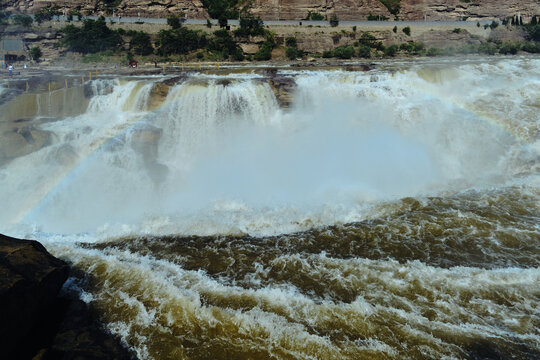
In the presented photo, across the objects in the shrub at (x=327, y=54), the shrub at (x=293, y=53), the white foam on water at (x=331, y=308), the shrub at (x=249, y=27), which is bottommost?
the white foam on water at (x=331, y=308)

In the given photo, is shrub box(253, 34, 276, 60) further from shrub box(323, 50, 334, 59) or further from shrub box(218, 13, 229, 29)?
shrub box(218, 13, 229, 29)

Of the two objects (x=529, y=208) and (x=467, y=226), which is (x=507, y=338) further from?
(x=529, y=208)

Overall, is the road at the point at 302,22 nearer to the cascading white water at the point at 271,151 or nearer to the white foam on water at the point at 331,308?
the cascading white water at the point at 271,151

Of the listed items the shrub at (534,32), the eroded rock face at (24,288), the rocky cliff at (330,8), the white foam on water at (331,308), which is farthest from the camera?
the rocky cliff at (330,8)

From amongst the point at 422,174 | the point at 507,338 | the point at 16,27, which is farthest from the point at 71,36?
the point at 507,338

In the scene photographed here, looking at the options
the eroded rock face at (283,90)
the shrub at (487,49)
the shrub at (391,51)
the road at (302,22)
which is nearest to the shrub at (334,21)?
the road at (302,22)

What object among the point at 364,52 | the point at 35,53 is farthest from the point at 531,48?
the point at 35,53

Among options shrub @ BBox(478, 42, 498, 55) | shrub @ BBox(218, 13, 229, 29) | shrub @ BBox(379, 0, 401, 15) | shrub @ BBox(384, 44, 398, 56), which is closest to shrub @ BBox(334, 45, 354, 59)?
shrub @ BBox(384, 44, 398, 56)
